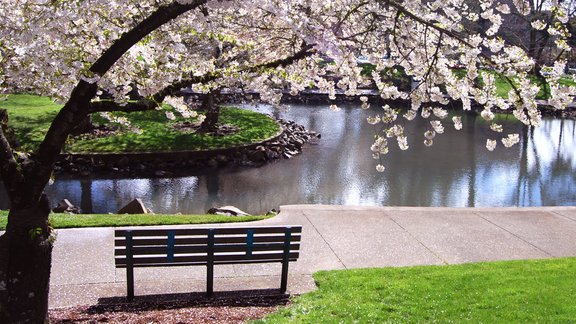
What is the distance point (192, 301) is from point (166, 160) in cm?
1000

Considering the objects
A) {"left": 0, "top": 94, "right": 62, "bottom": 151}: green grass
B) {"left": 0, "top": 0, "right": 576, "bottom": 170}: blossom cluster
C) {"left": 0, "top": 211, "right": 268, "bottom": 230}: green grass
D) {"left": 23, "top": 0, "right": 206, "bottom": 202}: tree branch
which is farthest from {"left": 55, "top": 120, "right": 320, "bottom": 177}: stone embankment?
{"left": 23, "top": 0, "right": 206, "bottom": 202}: tree branch

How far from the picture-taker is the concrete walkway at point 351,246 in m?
6.58

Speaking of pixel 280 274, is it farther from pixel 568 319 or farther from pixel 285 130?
pixel 285 130

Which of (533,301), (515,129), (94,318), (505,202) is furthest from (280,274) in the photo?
(515,129)

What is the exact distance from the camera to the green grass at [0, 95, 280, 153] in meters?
16.0

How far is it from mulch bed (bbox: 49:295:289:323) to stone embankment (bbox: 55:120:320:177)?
9306mm

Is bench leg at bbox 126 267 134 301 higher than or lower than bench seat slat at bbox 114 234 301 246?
lower

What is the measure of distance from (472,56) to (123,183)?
36.8 feet

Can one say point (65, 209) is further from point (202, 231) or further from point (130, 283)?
point (202, 231)

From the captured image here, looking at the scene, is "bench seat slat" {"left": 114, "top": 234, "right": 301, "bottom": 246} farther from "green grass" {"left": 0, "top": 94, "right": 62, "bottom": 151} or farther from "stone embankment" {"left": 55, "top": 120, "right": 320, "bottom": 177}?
"green grass" {"left": 0, "top": 94, "right": 62, "bottom": 151}

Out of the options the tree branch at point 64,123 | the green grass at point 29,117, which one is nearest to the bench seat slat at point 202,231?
the tree branch at point 64,123

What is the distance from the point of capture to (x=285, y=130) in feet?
66.8

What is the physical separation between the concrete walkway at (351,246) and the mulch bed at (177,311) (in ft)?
0.82

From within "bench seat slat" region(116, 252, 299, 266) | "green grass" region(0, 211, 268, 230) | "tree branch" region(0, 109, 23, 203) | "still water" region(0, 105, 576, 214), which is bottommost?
"still water" region(0, 105, 576, 214)
